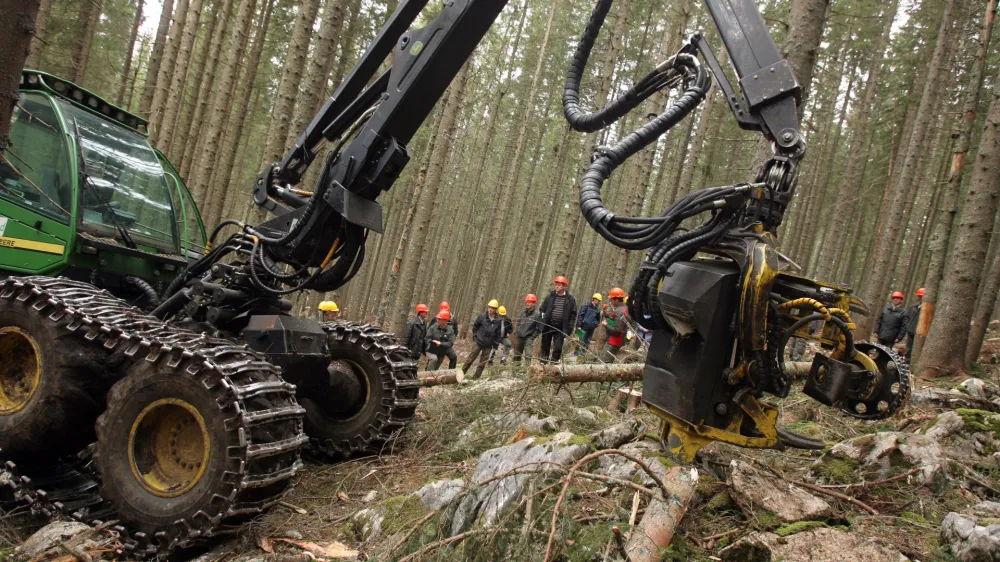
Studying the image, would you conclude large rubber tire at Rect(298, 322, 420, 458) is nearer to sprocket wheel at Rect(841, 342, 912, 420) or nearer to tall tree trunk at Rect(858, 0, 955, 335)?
sprocket wheel at Rect(841, 342, 912, 420)

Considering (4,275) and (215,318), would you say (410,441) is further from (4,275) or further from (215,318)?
(4,275)

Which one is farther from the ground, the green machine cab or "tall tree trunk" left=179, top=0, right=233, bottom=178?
"tall tree trunk" left=179, top=0, right=233, bottom=178

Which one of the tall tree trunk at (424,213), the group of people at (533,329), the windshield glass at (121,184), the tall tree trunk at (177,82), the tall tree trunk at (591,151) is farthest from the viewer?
the tall tree trunk at (177,82)

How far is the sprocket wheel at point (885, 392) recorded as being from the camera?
2.78 meters

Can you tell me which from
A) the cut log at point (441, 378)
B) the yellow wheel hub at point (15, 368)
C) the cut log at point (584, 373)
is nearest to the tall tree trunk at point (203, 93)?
the cut log at point (441, 378)

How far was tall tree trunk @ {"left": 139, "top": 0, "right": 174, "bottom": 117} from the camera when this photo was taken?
531 inches

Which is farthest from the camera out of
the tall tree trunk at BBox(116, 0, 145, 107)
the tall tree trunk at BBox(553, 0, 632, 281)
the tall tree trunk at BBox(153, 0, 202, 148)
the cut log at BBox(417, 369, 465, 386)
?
the tall tree trunk at BBox(116, 0, 145, 107)

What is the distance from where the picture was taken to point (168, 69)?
12.7 m

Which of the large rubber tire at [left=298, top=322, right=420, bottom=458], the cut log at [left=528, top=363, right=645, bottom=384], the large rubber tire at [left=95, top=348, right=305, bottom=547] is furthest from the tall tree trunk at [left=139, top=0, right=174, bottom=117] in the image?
the cut log at [left=528, top=363, right=645, bottom=384]

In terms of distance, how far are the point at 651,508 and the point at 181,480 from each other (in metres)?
3.02

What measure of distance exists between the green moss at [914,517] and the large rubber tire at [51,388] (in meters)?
5.03

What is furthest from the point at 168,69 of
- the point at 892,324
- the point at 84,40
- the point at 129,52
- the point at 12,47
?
the point at 892,324

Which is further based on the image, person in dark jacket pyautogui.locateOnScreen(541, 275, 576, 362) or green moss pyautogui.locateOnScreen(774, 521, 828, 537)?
person in dark jacket pyautogui.locateOnScreen(541, 275, 576, 362)

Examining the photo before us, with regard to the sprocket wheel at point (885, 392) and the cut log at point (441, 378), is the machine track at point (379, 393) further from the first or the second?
the sprocket wheel at point (885, 392)
